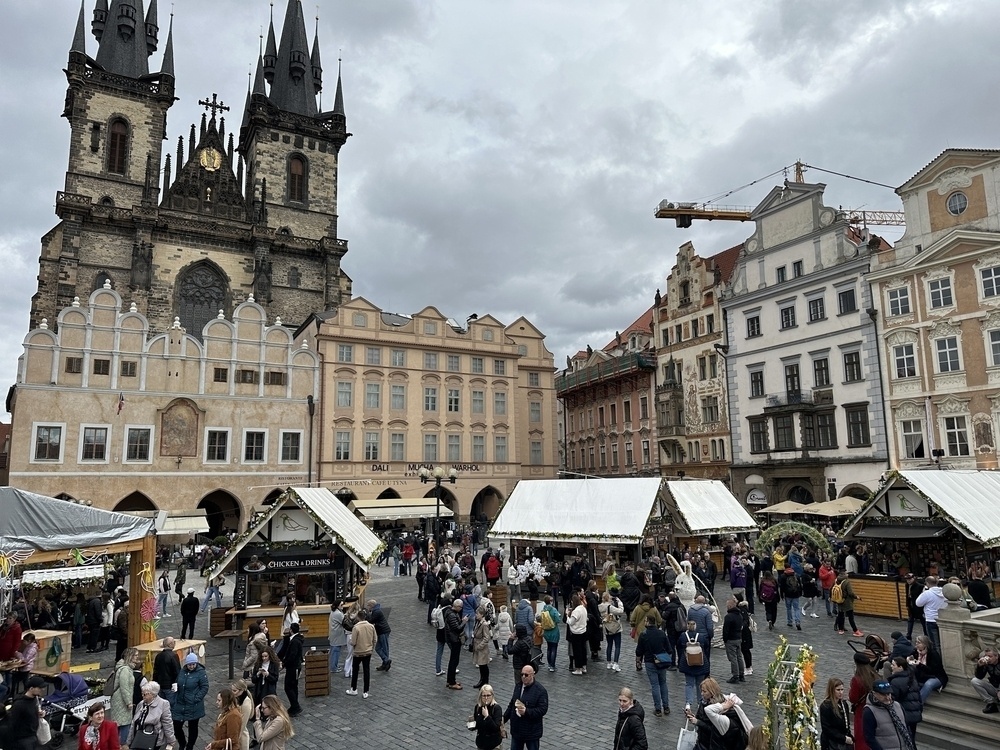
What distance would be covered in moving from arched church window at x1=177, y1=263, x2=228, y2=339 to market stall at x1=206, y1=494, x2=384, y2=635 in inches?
1434

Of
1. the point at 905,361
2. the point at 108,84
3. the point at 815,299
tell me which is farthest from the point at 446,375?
the point at 108,84

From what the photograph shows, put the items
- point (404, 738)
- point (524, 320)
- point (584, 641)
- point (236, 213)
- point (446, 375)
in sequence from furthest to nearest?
point (236, 213) < point (524, 320) < point (446, 375) < point (584, 641) < point (404, 738)

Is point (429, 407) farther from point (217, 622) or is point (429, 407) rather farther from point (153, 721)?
point (153, 721)

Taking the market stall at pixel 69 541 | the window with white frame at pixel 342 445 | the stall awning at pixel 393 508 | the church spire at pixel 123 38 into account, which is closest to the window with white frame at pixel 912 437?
the stall awning at pixel 393 508

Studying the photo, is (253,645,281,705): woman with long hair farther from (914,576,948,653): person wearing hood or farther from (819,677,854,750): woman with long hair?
(914,576,948,653): person wearing hood

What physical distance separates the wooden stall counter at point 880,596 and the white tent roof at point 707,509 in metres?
4.45

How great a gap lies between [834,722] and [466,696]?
21.2ft

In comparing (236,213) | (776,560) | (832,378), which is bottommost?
(776,560)

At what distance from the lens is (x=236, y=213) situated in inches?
2133

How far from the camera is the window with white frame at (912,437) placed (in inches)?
1227

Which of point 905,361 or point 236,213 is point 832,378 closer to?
point 905,361

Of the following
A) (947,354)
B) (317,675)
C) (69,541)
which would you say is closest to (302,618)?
(317,675)

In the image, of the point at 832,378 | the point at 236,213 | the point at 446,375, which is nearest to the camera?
the point at 832,378

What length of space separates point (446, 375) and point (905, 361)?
26.0 m
